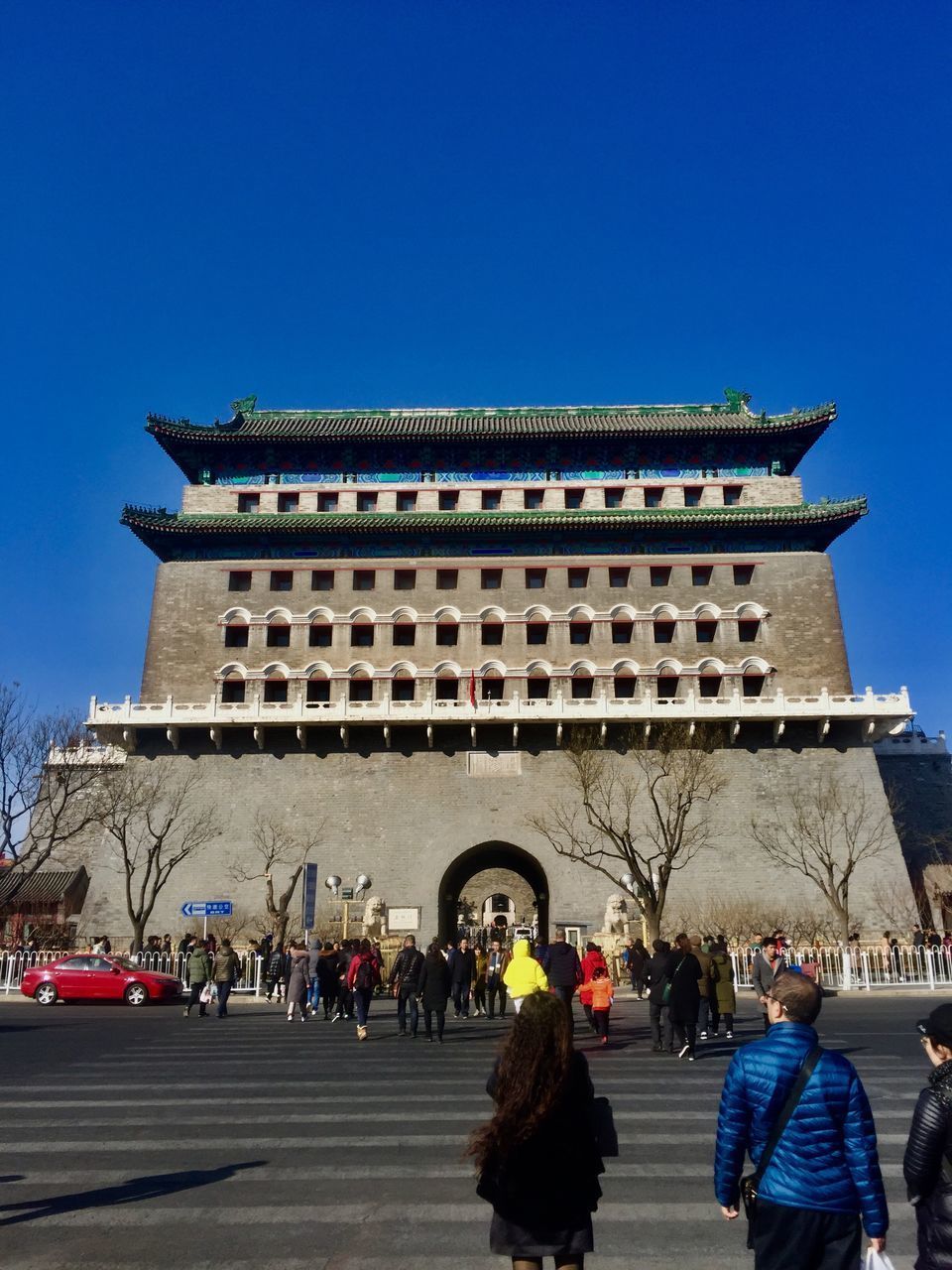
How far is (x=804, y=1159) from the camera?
3713 millimetres

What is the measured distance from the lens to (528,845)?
34.8 m

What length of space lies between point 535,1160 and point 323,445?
3963 centimetres

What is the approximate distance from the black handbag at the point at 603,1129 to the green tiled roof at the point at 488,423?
38295 millimetres

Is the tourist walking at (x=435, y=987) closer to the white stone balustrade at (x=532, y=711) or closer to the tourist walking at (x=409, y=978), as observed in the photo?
the tourist walking at (x=409, y=978)

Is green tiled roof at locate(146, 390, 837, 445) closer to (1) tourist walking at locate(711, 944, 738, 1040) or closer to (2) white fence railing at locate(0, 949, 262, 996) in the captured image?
(2) white fence railing at locate(0, 949, 262, 996)

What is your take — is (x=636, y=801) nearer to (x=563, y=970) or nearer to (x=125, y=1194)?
(x=563, y=970)

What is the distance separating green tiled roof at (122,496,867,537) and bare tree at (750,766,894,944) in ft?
33.2

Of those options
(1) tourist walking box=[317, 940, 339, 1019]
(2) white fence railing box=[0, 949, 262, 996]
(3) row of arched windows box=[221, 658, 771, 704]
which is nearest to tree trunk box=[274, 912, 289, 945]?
(2) white fence railing box=[0, 949, 262, 996]

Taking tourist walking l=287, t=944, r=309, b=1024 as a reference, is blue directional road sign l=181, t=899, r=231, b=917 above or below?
A: above

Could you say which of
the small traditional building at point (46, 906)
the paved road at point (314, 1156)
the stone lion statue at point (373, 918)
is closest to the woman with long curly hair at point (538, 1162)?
the paved road at point (314, 1156)

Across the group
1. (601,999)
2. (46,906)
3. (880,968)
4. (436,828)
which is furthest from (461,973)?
(46,906)

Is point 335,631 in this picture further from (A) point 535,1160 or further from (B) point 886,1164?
(A) point 535,1160

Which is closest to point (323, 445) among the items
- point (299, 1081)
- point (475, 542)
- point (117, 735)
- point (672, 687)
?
point (475, 542)

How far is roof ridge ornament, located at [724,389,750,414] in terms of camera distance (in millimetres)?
43625
